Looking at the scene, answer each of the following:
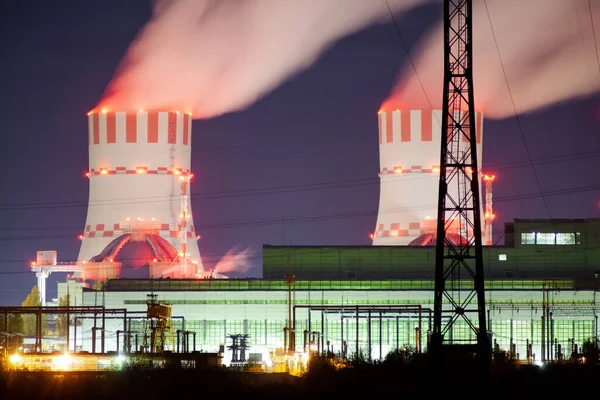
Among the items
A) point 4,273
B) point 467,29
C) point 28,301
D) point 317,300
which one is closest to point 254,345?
point 317,300

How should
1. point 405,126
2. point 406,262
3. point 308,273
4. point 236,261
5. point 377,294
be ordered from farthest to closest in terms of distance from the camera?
point 236,261 < point 405,126 < point 308,273 < point 406,262 < point 377,294

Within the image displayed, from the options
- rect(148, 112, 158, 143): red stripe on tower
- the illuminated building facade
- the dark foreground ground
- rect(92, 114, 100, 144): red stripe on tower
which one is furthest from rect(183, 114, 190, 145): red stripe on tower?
the dark foreground ground

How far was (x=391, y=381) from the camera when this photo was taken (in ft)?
82.7

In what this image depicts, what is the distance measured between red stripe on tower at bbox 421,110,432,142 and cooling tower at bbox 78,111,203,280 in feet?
29.0

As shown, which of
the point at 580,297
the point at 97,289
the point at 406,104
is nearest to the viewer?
the point at 580,297

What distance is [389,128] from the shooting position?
172 ft

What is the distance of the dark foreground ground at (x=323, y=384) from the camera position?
2303 cm

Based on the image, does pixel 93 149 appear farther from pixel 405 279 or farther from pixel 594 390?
pixel 594 390

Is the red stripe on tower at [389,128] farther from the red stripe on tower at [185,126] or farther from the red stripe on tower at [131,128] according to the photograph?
the red stripe on tower at [131,128]

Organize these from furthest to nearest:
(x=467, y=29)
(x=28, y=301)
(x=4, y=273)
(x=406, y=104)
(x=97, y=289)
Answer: (x=4, y=273) < (x=28, y=301) < (x=406, y=104) < (x=97, y=289) < (x=467, y=29)

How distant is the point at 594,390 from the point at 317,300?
22.4 m

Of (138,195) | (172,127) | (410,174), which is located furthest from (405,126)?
(138,195)

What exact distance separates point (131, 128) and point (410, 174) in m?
10.5

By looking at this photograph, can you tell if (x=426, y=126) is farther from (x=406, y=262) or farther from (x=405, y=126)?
(x=406, y=262)
